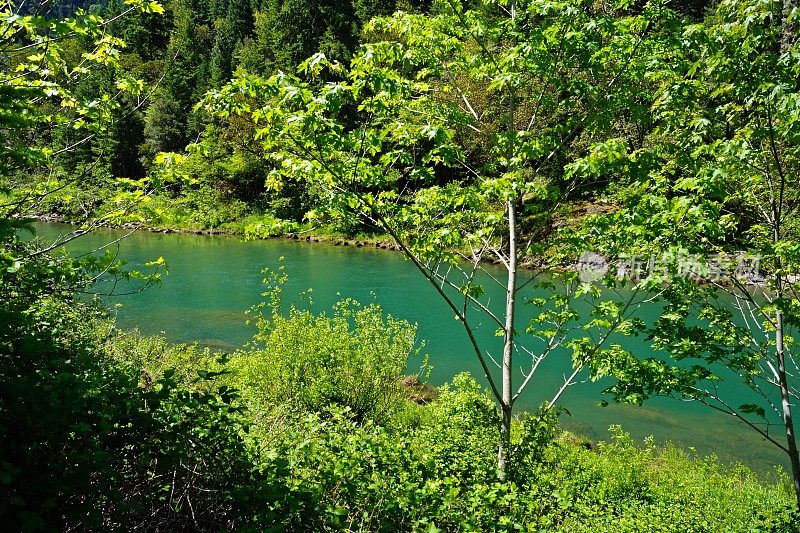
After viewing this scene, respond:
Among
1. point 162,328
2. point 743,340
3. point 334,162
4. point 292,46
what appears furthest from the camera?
point 292,46

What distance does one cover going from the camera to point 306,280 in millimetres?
19594

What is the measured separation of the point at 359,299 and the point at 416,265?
40.0ft

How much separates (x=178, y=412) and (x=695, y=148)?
5.11 metres

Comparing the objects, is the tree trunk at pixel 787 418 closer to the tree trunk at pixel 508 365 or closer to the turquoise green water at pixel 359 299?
the tree trunk at pixel 508 365

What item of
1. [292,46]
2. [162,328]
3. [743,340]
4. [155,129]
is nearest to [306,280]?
[162,328]

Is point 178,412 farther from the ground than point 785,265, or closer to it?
closer to it

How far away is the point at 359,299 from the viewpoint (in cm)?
1706

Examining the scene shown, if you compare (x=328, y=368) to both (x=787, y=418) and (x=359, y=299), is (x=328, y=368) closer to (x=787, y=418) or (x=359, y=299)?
(x=787, y=418)

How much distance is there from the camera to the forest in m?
2.86

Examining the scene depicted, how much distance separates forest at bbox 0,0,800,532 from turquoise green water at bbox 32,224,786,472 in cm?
175

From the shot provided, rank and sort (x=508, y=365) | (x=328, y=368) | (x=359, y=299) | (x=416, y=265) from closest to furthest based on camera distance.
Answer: (x=416, y=265) < (x=508, y=365) < (x=328, y=368) < (x=359, y=299)

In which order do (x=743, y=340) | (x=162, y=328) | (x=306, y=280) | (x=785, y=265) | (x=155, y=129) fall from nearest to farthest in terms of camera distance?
(x=785, y=265), (x=743, y=340), (x=162, y=328), (x=306, y=280), (x=155, y=129)

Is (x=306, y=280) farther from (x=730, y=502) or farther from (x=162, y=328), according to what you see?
(x=730, y=502)

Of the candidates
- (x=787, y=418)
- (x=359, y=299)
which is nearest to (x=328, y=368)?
(x=787, y=418)
